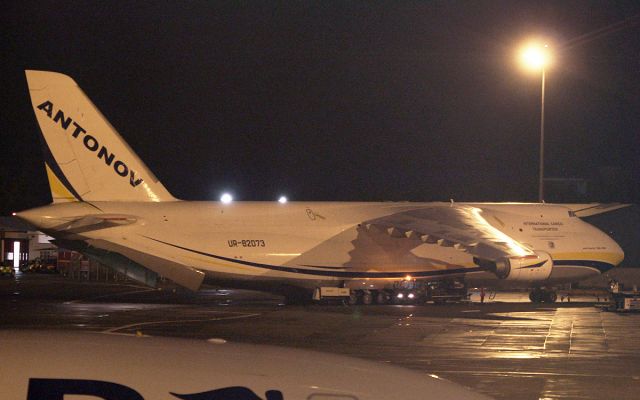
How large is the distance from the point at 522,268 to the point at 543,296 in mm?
8948

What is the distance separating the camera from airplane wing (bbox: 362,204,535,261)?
33.6m

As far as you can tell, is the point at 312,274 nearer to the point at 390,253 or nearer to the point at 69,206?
the point at 390,253

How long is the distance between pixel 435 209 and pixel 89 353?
35.4 meters

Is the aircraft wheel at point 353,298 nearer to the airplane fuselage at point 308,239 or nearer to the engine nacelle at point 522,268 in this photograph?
the airplane fuselage at point 308,239

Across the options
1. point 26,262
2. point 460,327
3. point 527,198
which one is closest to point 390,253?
point 460,327

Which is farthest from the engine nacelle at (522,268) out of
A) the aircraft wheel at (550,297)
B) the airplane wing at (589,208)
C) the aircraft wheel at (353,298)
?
the airplane wing at (589,208)

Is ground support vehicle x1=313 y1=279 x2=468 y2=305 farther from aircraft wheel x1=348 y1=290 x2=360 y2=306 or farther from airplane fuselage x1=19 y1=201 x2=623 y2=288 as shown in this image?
airplane fuselage x1=19 y1=201 x2=623 y2=288

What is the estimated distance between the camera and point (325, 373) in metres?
4.88

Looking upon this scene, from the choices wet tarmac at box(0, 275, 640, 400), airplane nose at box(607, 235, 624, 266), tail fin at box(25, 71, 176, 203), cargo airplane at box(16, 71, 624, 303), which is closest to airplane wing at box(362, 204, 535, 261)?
cargo airplane at box(16, 71, 624, 303)

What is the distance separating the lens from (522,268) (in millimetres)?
34312

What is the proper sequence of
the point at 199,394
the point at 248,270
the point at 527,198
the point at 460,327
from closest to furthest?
the point at 199,394, the point at 460,327, the point at 248,270, the point at 527,198

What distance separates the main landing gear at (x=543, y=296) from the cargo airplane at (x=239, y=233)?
10.0 ft

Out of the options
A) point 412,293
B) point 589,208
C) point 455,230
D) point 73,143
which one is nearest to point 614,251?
point 589,208

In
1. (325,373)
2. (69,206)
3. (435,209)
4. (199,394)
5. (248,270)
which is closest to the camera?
(199,394)
